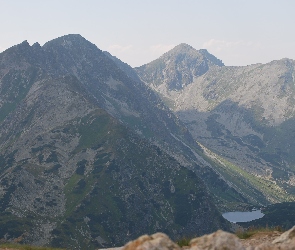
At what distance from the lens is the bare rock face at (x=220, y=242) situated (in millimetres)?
14797

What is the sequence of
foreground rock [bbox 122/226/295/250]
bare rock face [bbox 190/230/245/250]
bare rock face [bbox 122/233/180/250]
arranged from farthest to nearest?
bare rock face [bbox 190/230/245/250]
foreground rock [bbox 122/226/295/250]
bare rock face [bbox 122/233/180/250]

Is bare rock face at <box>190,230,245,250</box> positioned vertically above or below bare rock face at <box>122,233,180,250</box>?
below

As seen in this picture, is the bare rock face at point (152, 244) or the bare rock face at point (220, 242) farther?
the bare rock face at point (220, 242)

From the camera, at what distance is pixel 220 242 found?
15.0 metres

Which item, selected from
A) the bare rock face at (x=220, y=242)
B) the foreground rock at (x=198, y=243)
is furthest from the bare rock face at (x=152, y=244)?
the bare rock face at (x=220, y=242)

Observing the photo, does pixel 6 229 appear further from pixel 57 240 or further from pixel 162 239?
pixel 162 239

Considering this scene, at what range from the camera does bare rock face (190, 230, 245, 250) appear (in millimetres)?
14797

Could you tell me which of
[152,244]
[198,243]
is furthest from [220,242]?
[152,244]

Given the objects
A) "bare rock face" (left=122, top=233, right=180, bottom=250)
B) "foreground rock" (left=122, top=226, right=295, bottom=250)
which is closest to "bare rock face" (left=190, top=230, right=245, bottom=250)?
"foreground rock" (left=122, top=226, right=295, bottom=250)

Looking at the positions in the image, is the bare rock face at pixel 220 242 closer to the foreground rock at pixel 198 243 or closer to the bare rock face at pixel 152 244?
the foreground rock at pixel 198 243

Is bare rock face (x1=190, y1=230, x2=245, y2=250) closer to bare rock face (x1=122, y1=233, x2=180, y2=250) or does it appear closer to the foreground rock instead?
the foreground rock

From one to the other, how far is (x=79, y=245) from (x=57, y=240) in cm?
1341

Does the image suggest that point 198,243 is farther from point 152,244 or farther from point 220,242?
point 152,244

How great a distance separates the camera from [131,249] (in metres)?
14.3
